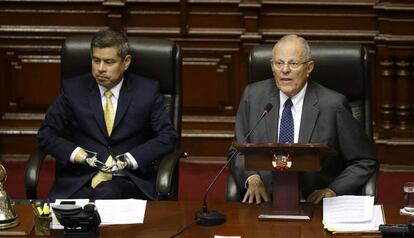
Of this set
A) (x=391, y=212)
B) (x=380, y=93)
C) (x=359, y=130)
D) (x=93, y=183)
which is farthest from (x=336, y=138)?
(x=380, y=93)

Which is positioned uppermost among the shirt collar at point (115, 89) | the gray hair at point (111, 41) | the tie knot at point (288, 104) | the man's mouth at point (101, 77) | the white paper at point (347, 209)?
the gray hair at point (111, 41)

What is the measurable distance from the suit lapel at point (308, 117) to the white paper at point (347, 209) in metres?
0.44

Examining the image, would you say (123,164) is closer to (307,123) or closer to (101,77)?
(101,77)

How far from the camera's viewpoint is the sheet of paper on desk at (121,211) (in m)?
3.12

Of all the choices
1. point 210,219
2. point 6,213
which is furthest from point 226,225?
point 6,213

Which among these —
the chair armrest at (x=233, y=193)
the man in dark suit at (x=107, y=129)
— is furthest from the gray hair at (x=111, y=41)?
Answer: the chair armrest at (x=233, y=193)

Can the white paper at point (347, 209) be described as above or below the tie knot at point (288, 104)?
below

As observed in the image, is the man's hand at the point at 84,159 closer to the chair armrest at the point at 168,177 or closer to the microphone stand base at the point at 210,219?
the chair armrest at the point at 168,177

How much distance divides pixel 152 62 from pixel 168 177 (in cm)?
72

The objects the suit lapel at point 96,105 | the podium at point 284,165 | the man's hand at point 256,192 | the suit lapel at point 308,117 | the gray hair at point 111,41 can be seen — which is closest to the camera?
the podium at point 284,165

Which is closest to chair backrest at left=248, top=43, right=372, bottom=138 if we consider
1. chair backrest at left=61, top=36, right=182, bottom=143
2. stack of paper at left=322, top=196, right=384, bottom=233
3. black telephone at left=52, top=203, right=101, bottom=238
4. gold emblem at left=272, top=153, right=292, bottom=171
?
chair backrest at left=61, top=36, right=182, bottom=143

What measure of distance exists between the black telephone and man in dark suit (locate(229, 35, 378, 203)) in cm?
84

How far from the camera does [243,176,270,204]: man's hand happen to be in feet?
11.2

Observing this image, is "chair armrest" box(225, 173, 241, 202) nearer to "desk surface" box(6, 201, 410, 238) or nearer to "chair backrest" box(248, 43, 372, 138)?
"desk surface" box(6, 201, 410, 238)
